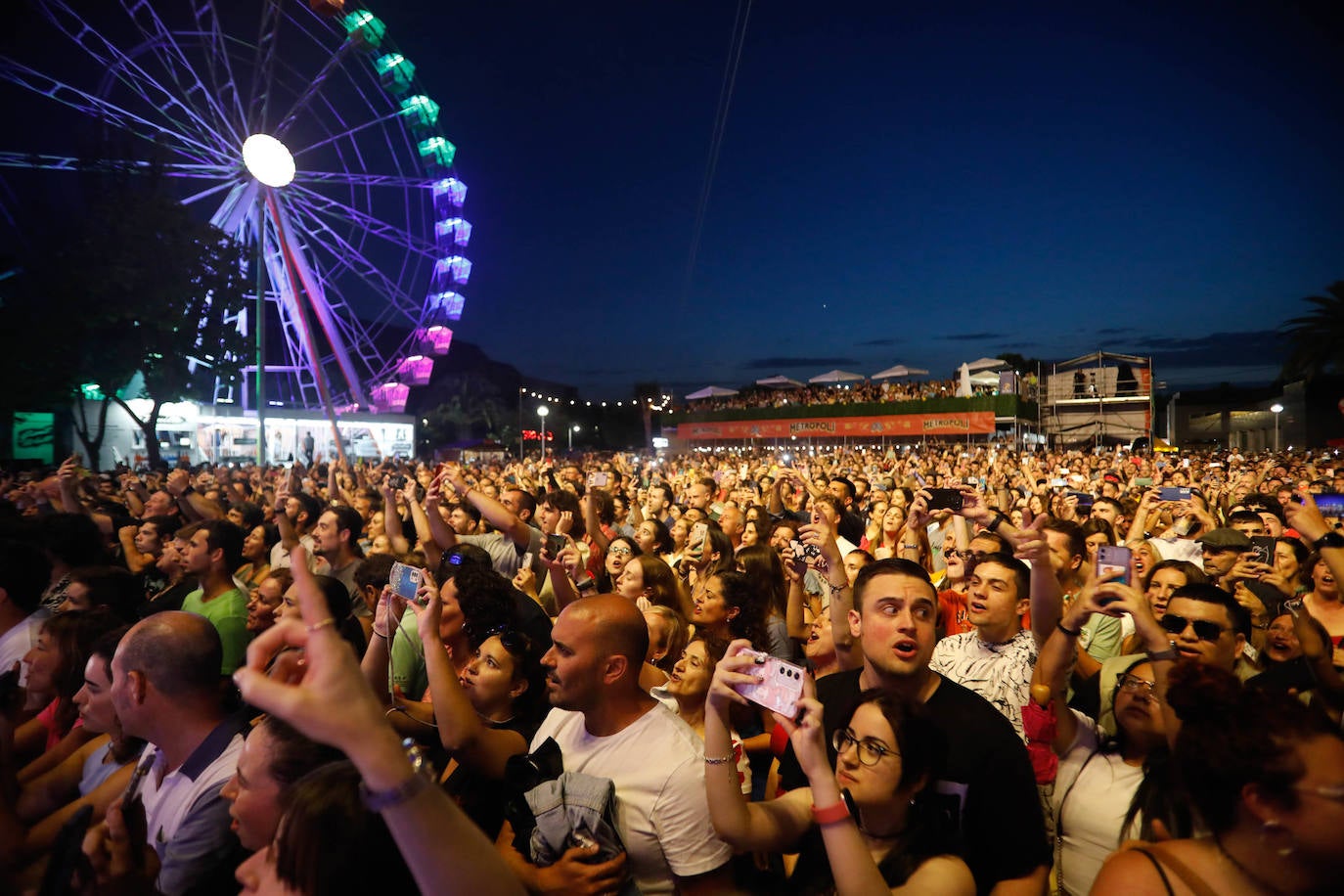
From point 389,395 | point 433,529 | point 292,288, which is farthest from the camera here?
point 389,395

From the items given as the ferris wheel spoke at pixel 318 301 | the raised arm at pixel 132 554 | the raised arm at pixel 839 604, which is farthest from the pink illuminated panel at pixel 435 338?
the raised arm at pixel 839 604

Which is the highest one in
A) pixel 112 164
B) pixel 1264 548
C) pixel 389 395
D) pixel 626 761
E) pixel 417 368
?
pixel 112 164

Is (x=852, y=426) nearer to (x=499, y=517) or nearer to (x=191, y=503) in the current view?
(x=191, y=503)

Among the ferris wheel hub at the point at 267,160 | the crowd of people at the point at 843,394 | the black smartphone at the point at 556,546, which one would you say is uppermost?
the ferris wheel hub at the point at 267,160

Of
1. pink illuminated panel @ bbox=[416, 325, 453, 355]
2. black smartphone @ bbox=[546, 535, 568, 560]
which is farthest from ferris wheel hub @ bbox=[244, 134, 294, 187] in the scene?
black smartphone @ bbox=[546, 535, 568, 560]

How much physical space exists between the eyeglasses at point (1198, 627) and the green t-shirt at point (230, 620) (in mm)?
4742

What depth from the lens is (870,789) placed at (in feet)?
5.99

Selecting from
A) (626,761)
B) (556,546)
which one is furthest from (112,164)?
(626,761)

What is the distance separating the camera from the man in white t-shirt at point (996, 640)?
2.94 m

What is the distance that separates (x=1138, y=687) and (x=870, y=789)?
117 centimetres

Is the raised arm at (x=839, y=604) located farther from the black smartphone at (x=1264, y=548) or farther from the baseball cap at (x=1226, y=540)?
the baseball cap at (x=1226, y=540)

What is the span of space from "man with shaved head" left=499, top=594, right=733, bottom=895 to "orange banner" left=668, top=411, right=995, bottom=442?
1262 inches

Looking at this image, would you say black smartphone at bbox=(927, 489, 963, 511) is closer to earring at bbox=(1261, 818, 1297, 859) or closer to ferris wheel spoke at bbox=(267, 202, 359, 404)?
earring at bbox=(1261, 818, 1297, 859)

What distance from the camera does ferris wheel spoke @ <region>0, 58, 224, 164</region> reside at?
54.0 feet
